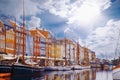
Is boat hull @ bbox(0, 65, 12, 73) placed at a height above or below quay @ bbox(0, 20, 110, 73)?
below

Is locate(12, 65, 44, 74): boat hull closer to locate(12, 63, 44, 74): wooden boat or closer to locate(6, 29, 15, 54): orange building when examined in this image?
locate(12, 63, 44, 74): wooden boat

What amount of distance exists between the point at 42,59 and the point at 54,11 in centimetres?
633

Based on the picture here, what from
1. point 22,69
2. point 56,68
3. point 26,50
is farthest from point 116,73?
point 56,68

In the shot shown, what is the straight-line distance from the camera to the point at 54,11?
304 inches

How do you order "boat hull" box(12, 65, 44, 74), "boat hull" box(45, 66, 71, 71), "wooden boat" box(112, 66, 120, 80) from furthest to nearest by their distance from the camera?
"boat hull" box(45, 66, 71, 71)
"boat hull" box(12, 65, 44, 74)
"wooden boat" box(112, 66, 120, 80)

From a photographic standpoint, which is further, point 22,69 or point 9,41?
point 9,41

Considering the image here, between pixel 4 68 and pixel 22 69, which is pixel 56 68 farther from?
pixel 4 68

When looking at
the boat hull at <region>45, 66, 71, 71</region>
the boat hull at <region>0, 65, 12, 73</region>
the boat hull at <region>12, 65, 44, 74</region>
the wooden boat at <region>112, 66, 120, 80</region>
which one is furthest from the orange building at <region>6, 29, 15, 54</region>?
the wooden boat at <region>112, 66, 120, 80</region>

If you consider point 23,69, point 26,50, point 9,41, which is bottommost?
point 23,69

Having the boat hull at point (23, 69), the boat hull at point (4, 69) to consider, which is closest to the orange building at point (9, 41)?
the boat hull at point (23, 69)

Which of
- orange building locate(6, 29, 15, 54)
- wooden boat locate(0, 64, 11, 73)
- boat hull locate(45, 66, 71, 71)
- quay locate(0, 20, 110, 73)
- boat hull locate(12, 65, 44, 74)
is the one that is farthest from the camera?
orange building locate(6, 29, 15, 54)

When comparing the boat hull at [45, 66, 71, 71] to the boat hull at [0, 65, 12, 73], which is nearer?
the boat hull at [0, 65, 12, 73]

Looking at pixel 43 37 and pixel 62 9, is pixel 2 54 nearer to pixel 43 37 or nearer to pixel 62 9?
pixel 62 9

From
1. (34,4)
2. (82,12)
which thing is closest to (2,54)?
(34,4)
